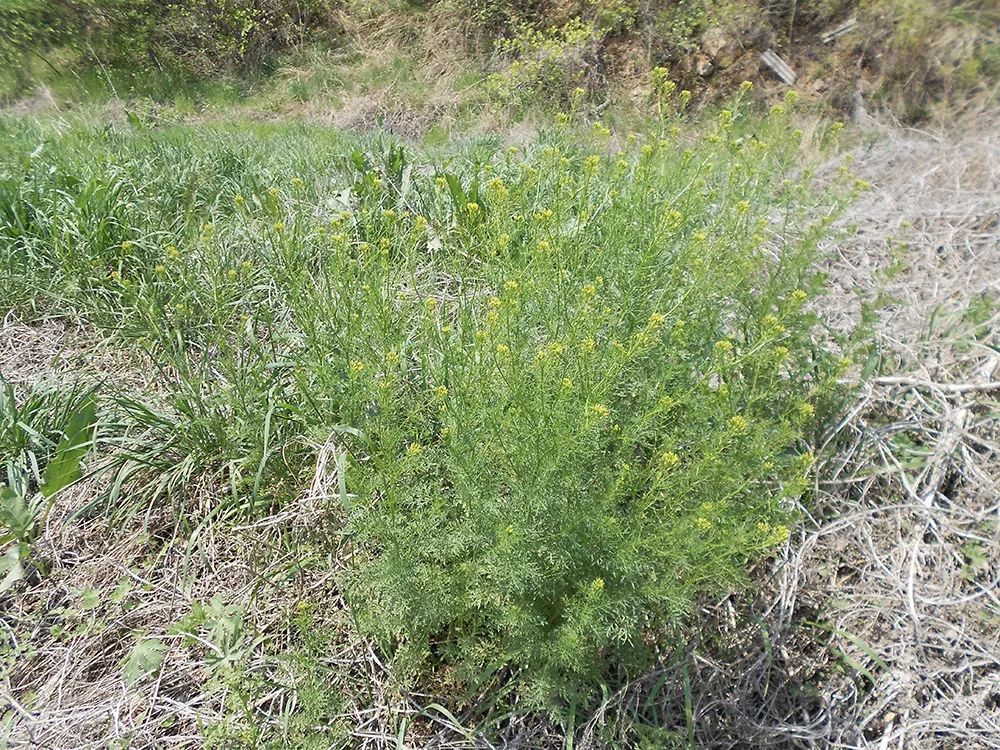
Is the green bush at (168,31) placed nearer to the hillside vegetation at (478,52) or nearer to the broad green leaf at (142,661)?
the hillside vegetation at (478,52)

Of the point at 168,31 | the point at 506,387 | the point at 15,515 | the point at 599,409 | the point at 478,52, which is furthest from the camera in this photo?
the point at 168,31

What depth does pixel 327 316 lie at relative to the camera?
2.31m

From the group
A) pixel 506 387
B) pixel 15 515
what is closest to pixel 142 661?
pixel 15 515

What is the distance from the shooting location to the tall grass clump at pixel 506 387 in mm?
1787

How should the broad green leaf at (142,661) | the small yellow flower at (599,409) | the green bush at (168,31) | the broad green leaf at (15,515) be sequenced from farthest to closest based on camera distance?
the green bush at (168,31), the broad green leaf at (15,515), the broad green leaf at (142,661), the small yellow flower at (599,409)

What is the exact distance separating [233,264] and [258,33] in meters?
7.70

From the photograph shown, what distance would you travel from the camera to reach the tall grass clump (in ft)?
5.86

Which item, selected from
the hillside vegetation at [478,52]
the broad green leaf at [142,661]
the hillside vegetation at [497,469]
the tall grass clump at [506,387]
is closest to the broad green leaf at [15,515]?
the hillside vegetation at [497,469]

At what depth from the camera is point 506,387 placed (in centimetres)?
189

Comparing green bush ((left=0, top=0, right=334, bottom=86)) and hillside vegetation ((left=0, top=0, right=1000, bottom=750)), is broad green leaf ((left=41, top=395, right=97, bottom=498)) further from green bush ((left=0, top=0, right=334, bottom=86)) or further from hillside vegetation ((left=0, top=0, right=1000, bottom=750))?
green bush ((left=0, top=0, right=334, bottom=86))

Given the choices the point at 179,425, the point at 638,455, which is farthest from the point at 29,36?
the point at 638,455

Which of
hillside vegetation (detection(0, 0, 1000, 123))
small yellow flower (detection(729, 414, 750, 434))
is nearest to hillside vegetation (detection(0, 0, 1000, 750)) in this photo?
small yellow flower (detection(729, 414, 750, 434))

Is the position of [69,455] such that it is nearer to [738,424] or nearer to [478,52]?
[738,424]

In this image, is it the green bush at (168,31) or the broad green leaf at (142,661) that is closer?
the broad green leaf at (142,661)
